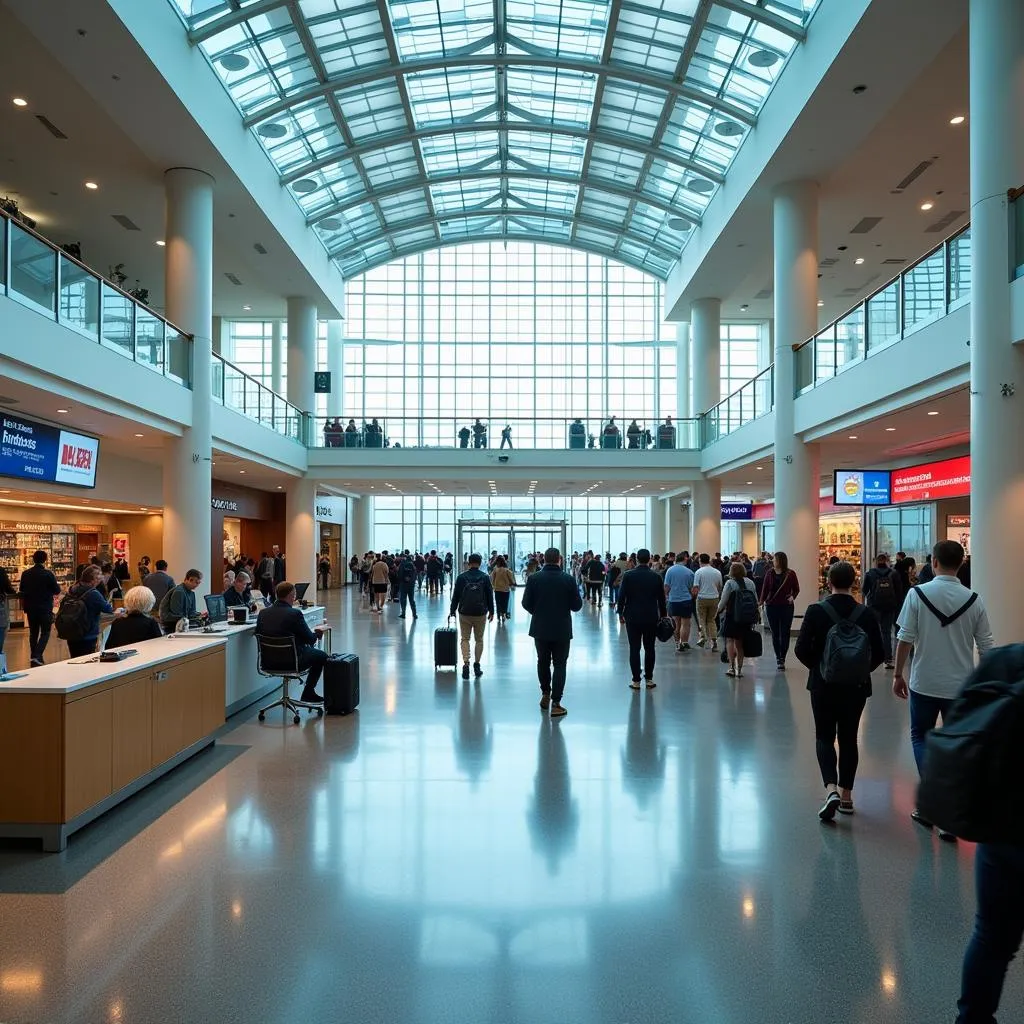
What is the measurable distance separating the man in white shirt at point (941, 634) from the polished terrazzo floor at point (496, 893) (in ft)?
2.95

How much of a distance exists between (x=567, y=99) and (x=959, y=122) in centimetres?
1096

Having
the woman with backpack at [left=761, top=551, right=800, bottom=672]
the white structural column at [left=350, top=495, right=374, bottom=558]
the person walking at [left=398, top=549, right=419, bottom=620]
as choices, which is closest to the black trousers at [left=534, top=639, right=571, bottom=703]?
the woman with backpack at [left=761, top=551, right=800, bottom=672]

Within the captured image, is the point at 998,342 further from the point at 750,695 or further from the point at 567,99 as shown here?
the point at 567,99

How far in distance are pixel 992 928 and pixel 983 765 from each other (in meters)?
0.66

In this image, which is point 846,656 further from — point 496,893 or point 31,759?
point 31,759

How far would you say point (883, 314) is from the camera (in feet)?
41.9

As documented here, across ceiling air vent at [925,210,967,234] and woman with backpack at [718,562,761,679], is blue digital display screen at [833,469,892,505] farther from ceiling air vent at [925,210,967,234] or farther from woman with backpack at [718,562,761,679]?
ceiling air vent at [925,210,967,234]

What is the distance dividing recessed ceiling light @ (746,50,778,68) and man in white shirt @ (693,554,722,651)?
984 cm

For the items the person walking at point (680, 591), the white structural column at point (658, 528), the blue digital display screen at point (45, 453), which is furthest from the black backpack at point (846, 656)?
the white structural column at point (658, 528)

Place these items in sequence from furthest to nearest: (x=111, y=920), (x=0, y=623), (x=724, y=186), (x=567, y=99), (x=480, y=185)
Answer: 1. (x=480, y=185)
2. (x=567, y=99)
3. (x=724, y=186)
4. (x=0, y=623)
5. (x=111, y=920)

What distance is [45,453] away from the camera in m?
12.5

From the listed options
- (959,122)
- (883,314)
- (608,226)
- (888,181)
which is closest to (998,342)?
(883,314)

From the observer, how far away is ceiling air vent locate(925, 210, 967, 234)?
19688 millimetres

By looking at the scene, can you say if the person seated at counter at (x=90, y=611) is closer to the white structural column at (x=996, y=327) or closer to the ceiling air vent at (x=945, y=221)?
the white structural column at (x=996, y=327)
